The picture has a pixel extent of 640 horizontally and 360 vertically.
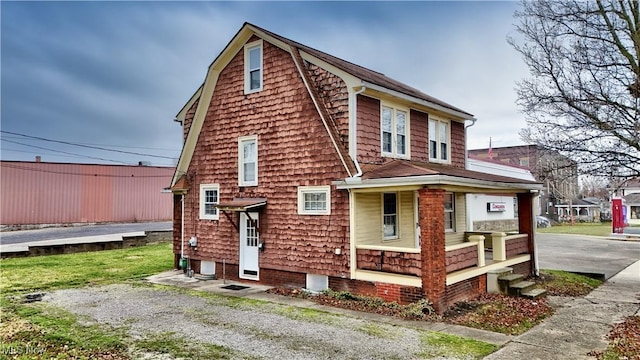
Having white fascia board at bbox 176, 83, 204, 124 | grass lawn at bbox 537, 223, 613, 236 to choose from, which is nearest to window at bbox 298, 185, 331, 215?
white fascia board at bbox 176, 83, 204, 124

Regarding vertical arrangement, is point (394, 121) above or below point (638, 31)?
below

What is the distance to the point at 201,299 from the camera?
33.4ft

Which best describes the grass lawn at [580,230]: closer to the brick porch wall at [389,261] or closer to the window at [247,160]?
the brick porch wall at [389,261]

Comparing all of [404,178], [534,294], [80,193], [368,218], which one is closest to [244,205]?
[368,218]

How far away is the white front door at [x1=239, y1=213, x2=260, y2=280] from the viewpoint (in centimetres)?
1220

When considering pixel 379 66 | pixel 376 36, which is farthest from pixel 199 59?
pixel 376 36

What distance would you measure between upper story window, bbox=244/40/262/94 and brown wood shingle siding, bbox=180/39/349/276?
0.21 meters

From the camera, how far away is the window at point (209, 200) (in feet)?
43.7

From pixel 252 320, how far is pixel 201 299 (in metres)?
2.53

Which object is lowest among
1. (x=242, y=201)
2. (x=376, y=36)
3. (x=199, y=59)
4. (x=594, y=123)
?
(x=242, y=201)

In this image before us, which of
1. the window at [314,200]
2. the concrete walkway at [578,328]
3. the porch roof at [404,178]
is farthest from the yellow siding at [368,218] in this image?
the concrete walkway at [578,328]

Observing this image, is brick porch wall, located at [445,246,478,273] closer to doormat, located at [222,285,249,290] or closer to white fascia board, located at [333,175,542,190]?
white fascia board, located at [333,175,542,190]

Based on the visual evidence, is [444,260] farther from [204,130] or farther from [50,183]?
[50,183]

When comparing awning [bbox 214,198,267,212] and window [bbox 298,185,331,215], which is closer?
window [bbox 298,185,331,215]
